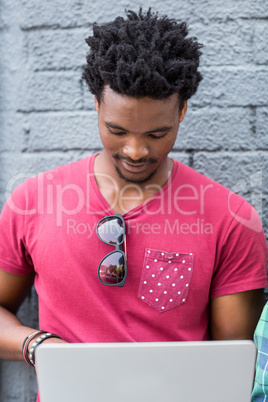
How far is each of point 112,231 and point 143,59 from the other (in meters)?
0.43

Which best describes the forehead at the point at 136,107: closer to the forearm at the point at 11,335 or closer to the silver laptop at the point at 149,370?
the silver laptop at the point at 149,370

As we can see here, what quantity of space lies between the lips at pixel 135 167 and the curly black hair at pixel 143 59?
6.8 inches

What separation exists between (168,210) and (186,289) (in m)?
0.21

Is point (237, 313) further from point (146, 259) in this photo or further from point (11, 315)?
point (11, 315)

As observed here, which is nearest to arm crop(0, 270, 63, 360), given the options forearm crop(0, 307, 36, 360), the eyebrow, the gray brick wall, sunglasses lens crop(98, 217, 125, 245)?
forearm crop(0, 307, 36, 360)

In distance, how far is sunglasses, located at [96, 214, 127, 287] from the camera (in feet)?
3.82

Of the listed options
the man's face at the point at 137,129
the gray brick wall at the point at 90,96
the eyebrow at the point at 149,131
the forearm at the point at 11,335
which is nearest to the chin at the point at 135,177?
the man's face at the point at 137,129

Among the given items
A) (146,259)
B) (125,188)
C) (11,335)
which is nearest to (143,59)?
(125,188)

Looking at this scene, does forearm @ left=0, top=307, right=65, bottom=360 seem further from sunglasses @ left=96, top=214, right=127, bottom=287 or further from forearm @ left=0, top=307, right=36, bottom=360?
sunglasses @ left=96, top=214, right=127, bottom=287

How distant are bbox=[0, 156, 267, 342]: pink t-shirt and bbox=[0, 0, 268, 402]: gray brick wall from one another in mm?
269

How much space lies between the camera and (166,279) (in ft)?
3.93

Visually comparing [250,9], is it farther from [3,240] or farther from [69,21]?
[3,240]

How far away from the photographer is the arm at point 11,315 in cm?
125

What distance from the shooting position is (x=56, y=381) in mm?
804
